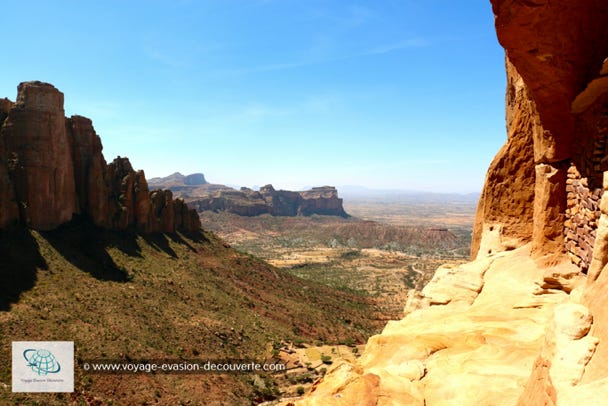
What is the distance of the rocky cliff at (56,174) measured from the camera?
44.0m

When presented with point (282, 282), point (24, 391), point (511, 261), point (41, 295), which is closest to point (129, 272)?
point (41, 295)

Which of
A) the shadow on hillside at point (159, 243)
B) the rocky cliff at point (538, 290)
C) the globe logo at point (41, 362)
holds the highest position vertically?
the rocky cliff at point (538, 290)

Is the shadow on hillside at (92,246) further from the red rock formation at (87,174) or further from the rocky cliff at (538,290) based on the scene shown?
the rocky cliff at (538,290)

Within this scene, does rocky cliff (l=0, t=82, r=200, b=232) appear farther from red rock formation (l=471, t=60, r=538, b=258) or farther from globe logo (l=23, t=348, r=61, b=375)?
red rock formation (l=471, t=60, r=538, b=258)

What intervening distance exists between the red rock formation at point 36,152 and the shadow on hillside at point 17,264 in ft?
12.5

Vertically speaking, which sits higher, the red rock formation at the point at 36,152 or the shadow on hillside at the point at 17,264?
the red rock formation at the point at 36,152

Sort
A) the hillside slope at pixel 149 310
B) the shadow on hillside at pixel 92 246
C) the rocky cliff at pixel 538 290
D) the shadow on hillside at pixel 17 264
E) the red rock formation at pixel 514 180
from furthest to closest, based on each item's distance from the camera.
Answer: the shadow on hillside at pixel 92 246
the shadow on hillside at pixel 17 264
the hillside slope at pixel 149 310
the red rock formation at pixel 514 180
the rocky cliff at pixel 538 290

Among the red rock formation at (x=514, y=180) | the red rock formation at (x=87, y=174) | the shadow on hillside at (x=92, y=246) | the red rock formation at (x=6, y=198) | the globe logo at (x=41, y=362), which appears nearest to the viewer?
the red rock formation at (x=514, y=180)

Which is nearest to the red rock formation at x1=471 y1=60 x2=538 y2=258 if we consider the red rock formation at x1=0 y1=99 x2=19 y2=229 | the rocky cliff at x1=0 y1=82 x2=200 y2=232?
the red rock formation at x1=0 y1=99 x2=19 y2=229

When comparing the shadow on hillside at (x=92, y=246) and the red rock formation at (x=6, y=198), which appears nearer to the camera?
the red rock formation at (x=6, y=198)

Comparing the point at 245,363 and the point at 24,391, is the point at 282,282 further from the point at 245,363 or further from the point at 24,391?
the point at 24,391

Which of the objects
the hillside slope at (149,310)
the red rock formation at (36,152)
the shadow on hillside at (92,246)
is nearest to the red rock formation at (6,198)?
the red rock formation at (36,152)

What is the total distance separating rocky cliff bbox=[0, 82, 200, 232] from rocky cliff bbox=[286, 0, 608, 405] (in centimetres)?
4702

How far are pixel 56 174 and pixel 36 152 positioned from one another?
3533mm
